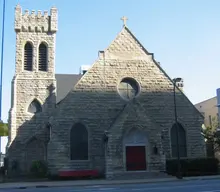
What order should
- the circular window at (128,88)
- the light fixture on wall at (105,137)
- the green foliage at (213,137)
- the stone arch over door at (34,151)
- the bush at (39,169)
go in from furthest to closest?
the green foliage at (213,137) < the circular window at (128,88) < the stone arch over door at (34,151) < the bush at (39,169) < the light fixture on wall at (105,137)

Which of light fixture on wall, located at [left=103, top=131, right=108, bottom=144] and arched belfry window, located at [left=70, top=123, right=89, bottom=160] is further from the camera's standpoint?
arched belfry window, located at [left=70, top=123, right=89, bottom=160]

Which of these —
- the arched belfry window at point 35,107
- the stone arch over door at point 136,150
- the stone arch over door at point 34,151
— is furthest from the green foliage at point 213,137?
the arched belfry window at point 35,107

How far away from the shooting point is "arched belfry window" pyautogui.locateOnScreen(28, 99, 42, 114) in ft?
113

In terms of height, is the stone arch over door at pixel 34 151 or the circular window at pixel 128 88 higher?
the circular window at pixel 128 88

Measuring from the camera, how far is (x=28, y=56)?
36.1 meters

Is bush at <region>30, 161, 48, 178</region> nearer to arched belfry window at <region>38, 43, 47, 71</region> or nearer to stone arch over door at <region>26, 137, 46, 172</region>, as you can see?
stone arch over door at <region>26, 137, 46, 172</region>

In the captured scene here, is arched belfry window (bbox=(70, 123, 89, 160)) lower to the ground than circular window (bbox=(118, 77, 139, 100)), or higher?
lower

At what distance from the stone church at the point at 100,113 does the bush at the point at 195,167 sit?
1100 millimetres

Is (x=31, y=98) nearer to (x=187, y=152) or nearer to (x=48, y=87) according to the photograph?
(x=48, y=87)

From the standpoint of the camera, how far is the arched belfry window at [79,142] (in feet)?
102

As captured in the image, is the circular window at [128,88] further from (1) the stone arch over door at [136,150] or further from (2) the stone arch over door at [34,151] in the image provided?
(2) the stone arch over door at [34,151]

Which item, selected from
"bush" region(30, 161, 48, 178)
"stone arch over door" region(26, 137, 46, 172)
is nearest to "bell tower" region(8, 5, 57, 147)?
"stone arch over door" region(26, 137, 46, 172)

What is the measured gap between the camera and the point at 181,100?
110 ft

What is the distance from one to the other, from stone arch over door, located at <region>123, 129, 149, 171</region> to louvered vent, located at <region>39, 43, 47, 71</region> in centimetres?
1177
